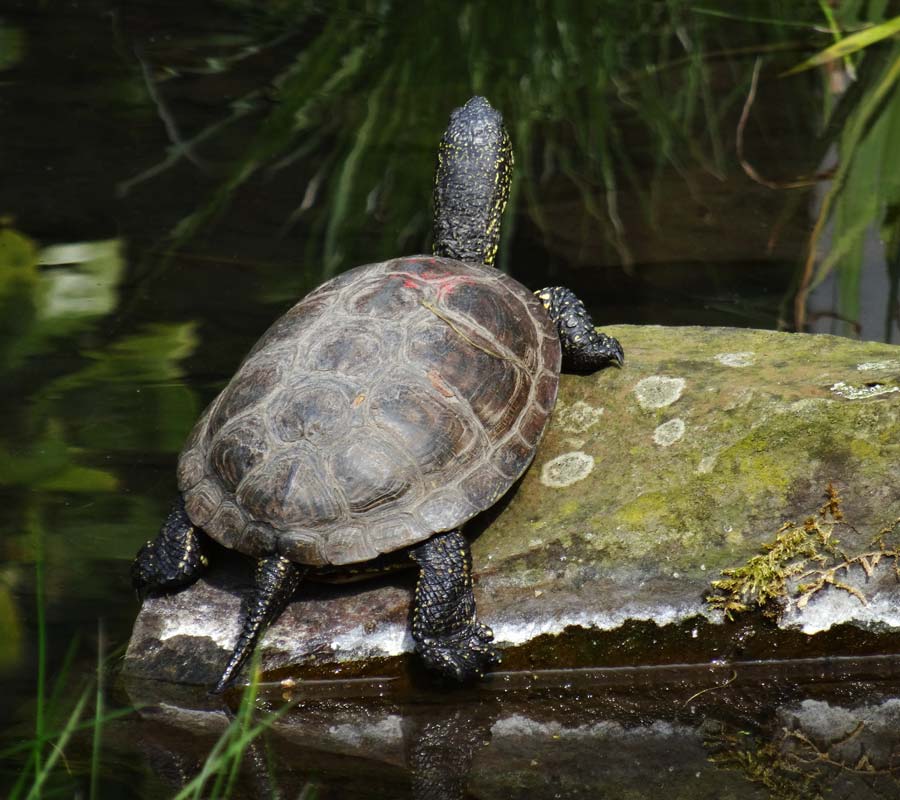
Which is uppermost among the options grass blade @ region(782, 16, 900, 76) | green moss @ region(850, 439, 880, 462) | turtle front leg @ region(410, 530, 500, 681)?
grass blade @ region(782, 16, 900, 76)

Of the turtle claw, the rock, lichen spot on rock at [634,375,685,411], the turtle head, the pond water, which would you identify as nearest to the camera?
the pond water

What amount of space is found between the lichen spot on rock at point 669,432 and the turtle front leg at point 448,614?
2.56 ft

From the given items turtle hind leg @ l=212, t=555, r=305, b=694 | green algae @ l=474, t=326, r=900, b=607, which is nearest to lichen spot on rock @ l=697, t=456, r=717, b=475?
green algae @ l=474, t=326, r=900, b=607

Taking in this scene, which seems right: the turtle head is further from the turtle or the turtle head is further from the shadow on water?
the shadow on water

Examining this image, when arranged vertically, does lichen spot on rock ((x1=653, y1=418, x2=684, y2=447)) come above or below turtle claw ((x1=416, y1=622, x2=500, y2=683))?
above

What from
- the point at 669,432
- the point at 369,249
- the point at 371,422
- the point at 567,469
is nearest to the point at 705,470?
the point at 669,432

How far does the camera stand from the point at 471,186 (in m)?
5.03

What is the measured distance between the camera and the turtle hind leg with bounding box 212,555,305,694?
139 inches

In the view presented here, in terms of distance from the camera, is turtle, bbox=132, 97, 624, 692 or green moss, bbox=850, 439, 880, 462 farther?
green moss, bbox=850, 439, 880, 462

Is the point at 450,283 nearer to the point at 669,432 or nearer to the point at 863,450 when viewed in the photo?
the point at 669,432

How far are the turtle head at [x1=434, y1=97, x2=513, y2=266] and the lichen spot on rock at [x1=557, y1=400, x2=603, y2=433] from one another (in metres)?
0.98

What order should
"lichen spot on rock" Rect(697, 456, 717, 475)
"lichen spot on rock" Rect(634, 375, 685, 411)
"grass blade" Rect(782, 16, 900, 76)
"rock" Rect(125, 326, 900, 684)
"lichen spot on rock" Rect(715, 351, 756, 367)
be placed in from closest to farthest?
"rock" Rect(125, 326, 900, 684) → "lichen spot on rock" Rect(697, 456, 717, 475) → "lichen spot on rock" Rect(634, 375, 685, 411) → "lichen spot on rock" Rect(715, 351, 756, 367) → "grass blade" Rect(782, 16, 900, 76)

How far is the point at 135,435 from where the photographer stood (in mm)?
4738

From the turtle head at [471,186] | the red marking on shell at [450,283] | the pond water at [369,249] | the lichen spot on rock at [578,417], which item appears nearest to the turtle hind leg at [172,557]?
the pond water at [369,249]
